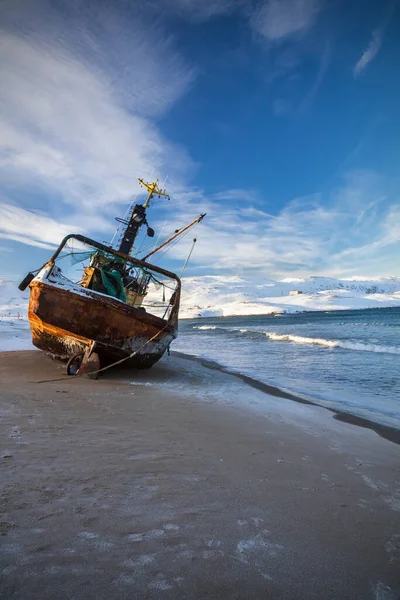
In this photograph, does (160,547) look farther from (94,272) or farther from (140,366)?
(94,272)

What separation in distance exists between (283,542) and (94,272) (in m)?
10.0

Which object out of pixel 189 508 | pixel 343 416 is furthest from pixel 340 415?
pixel 189 508

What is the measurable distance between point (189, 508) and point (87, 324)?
6.72 meters

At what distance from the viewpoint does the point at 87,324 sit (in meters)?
8.17

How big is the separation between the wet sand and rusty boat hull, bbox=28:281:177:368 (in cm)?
359

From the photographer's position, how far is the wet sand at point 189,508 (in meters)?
1.54

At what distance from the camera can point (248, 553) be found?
1.80m

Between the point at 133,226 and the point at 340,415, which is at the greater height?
the point at 133,226

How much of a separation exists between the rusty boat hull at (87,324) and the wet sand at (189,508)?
3.59 meters

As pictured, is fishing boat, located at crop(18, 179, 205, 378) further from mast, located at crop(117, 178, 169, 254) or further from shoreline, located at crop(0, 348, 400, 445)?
mast, located at crop(117, 178, 169, 254)

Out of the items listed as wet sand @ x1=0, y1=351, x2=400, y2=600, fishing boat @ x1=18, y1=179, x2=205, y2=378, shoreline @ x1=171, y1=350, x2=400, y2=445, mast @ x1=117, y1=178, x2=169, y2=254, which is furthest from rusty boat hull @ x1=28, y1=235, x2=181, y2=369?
mast @ x1=117, y1=178, x2=169, y2=254

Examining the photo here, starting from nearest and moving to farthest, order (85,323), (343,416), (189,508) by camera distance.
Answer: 1. (189,508)
2. (343,416)
3. (85,323)

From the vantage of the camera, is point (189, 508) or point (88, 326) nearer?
point (189, 508)

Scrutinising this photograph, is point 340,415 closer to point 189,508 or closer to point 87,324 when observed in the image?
point 189,508
